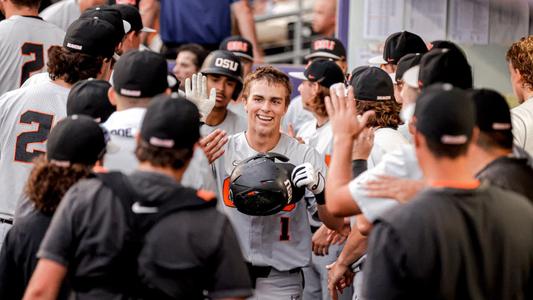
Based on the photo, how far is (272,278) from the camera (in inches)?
236

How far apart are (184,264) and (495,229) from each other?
120 cm

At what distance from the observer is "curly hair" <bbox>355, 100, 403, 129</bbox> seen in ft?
19.1

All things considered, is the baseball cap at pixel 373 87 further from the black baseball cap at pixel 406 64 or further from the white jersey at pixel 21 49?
the white jersey at pixel 21 49

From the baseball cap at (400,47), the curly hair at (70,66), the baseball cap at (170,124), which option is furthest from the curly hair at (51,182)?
the baseball cap at (400,47)

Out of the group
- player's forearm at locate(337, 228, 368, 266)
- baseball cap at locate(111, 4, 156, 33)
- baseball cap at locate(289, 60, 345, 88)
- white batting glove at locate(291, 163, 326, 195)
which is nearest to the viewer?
white batting glove at locate(291, 163, 326, 195)

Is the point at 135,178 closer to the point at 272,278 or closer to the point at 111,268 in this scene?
the point at 111,268

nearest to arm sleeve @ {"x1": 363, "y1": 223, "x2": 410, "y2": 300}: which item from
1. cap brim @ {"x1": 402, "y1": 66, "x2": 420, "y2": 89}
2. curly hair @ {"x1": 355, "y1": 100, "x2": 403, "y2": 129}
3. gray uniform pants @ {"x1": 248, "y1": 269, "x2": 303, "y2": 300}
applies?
cap brim @ {"x1": 402, "y1": 66, "x2": 420, "y2": 89}

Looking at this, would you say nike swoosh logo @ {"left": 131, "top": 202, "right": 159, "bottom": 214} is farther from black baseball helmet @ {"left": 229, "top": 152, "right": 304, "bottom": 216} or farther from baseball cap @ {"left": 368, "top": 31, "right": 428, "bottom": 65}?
baseball cap @ {"left": 368, "top": 31, "right": 428, "bottom": 65}

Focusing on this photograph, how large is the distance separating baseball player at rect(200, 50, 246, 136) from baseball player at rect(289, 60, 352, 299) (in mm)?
586

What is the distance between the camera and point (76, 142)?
4.26m

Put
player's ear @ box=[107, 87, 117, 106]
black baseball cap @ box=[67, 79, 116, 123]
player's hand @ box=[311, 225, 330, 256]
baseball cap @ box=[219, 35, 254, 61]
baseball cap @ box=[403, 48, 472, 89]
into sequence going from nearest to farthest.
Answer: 1. baseball cap @ box=[403, 48, 472, 89]
2. player's ear @ box=[107, 87, 117, 106]
3. black baseball cap @ box=[67, 79, 116, 123]
4. player's hand @ box=[311, 225, 330, 256]
5. baseball cap @ box=[219, 35, 254, 61]

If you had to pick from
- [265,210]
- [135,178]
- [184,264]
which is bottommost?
[265,210]

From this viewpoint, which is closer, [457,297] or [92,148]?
[457,297]

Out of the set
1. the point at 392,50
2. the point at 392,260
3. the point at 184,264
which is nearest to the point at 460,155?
the point at 392,260
